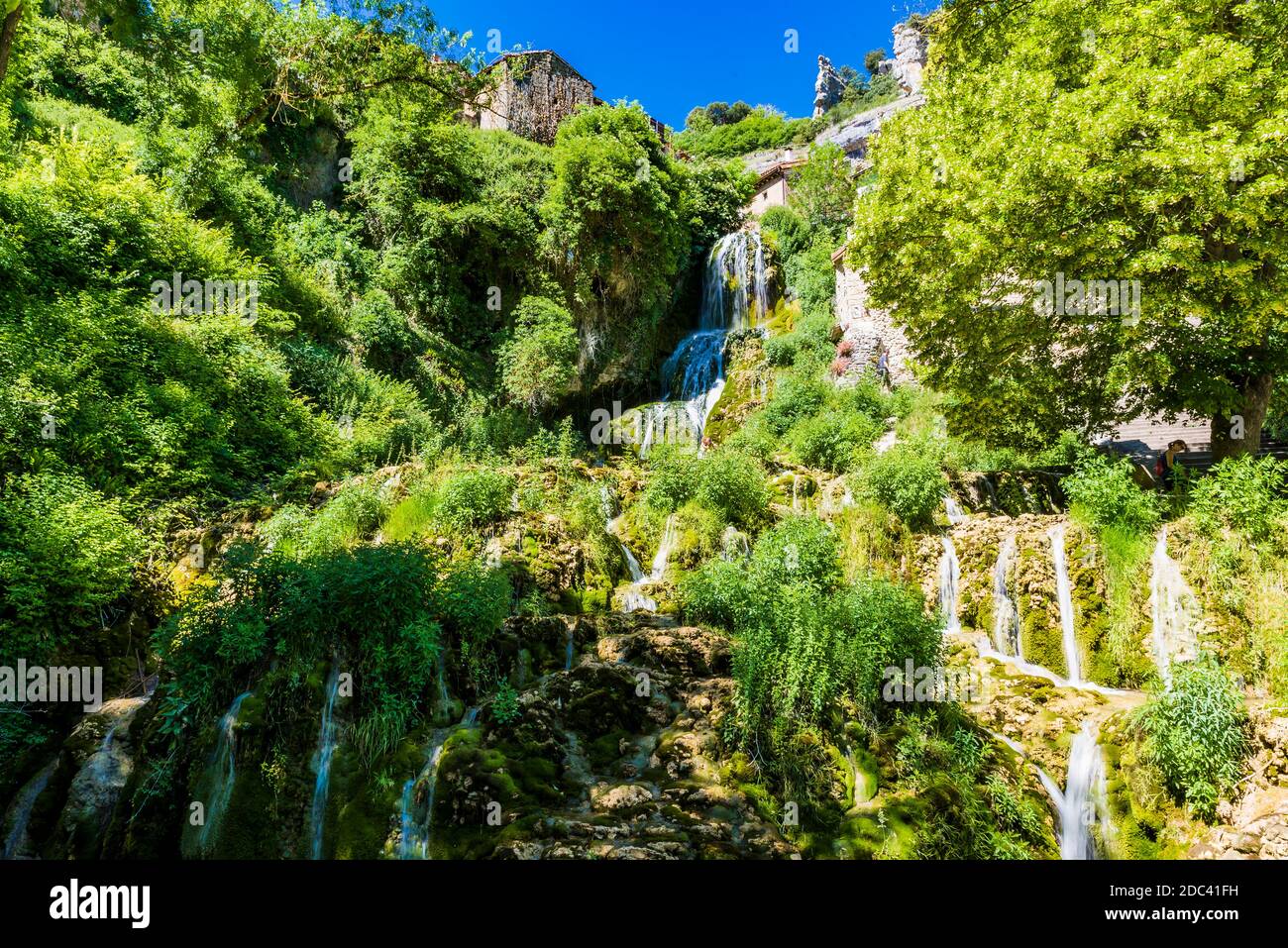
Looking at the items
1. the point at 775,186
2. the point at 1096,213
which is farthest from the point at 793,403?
the point at 775,186

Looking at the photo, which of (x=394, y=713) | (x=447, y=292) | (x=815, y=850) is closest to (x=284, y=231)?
(x=447, y=292)

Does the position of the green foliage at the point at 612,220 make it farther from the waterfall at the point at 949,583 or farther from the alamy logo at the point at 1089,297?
the waterfall at the point at 949,583

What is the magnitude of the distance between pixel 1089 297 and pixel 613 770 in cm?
915

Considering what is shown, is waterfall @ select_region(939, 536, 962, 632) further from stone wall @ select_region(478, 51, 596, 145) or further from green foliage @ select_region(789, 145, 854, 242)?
stone wall @ select_region(478, 51, 596, 145)

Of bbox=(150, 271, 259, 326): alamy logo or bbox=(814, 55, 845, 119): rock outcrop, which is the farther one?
bbox=(814, 55, 845, 119): rock outcrop

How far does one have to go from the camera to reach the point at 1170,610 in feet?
24.8

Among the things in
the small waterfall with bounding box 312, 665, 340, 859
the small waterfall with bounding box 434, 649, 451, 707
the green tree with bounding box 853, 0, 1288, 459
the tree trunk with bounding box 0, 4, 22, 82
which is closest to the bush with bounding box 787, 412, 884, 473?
the green tree with bounding box 853, 0, 1288, 459

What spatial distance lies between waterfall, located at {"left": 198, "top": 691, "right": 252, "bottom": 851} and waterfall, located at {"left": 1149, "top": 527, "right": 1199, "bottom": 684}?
10091 mm

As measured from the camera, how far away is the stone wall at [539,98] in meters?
27.8

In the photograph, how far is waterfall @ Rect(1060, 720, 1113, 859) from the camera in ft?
18.8

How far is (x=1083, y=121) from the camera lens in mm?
7605

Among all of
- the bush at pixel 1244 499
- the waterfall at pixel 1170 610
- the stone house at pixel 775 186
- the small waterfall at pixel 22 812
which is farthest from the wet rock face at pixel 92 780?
the stone house at pixel 775 186

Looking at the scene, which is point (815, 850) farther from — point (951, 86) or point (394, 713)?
point (951, 86)
